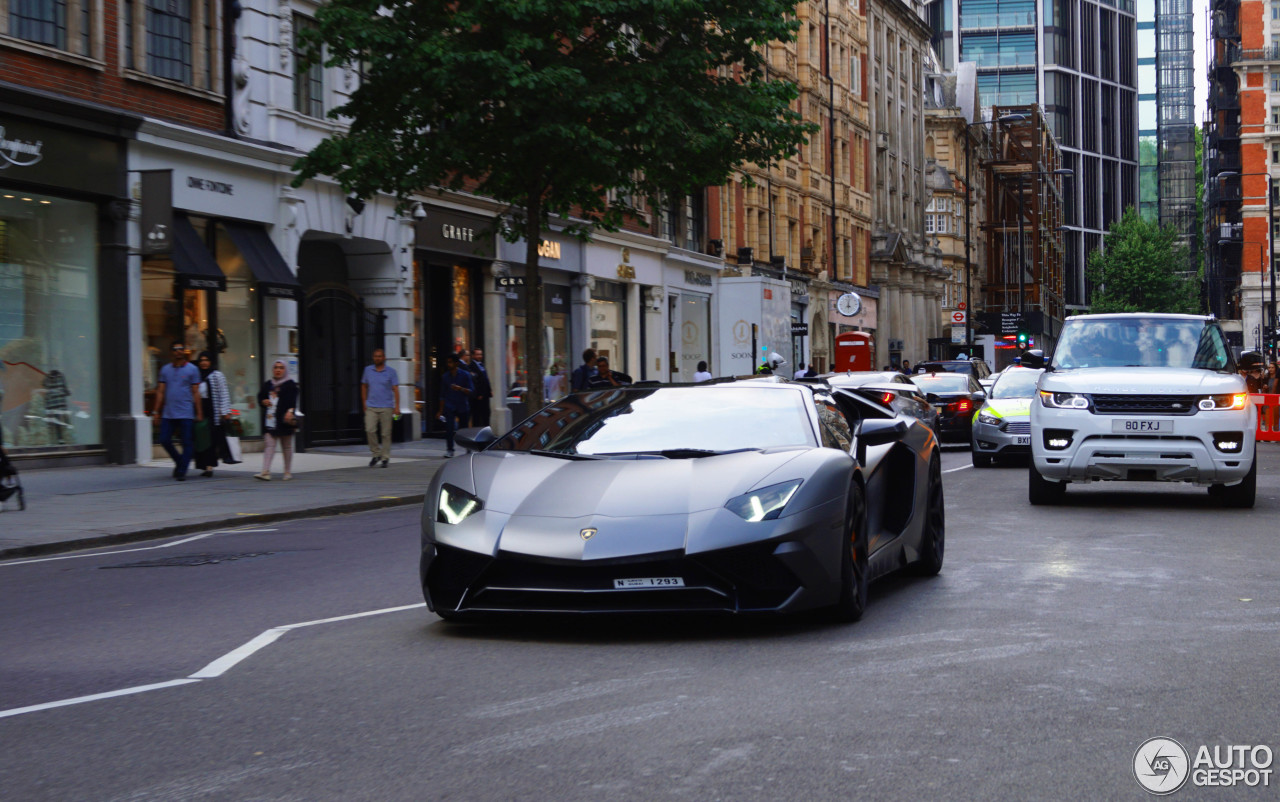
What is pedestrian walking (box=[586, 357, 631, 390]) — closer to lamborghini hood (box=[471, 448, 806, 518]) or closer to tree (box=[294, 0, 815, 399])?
tree (box=[294, 0, 815, 399])

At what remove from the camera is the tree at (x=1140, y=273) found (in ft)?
421

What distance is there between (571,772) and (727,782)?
19.2 inches

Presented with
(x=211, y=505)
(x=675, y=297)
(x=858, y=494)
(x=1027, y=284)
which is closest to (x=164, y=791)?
(x=858, y=494)

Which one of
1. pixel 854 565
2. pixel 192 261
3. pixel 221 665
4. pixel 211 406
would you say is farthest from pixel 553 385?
pixel 221 665

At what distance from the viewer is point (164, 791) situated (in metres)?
4.54

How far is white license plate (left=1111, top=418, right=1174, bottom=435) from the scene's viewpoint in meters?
14.2

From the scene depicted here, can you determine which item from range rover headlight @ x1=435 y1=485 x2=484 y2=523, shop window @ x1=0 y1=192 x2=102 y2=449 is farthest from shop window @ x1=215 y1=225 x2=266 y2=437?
range rover headlight @ x1=435 y1=485 x2=484 y2=523

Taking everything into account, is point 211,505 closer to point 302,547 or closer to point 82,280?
point 302,547

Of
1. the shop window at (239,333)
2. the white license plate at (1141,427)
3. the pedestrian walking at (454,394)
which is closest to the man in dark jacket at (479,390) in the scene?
the pedestrian walking at (454,394)

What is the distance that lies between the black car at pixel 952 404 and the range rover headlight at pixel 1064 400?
1329cm

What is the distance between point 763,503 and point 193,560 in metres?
6.37

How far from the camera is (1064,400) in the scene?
14.7m

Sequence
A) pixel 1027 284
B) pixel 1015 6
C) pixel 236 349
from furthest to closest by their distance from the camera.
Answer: pixel 1015 6 < pixel 1027 284 < pixel 236 349

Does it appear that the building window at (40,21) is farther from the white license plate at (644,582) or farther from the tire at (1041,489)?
the white license plate at (644,582)
